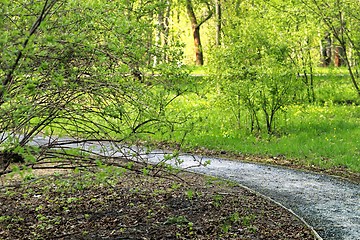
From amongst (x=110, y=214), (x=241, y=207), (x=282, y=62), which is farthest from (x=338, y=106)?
(x=110, y=214)

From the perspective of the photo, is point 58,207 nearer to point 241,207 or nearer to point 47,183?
point 47,183

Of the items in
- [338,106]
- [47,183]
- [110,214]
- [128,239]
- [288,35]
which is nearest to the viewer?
[128,239]

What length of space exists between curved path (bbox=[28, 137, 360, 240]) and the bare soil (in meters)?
0.33

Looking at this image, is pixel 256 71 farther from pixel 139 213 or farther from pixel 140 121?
pixel 140 121

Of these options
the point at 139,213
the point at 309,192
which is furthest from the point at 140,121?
the point at 309,192

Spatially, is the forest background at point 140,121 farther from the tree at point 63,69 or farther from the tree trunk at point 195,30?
the tree trunk at point 195,30

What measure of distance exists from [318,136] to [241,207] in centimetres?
644

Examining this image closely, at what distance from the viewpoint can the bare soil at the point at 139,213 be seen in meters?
6.76

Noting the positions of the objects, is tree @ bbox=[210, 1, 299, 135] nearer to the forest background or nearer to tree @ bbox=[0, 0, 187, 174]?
the forest background

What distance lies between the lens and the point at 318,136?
1389 cm

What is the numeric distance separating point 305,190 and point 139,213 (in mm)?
3291

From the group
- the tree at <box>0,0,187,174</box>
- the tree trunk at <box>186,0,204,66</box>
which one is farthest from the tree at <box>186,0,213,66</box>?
the tree at <box>0,0,187,174</box>

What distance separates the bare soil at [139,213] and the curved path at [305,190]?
0.33 m

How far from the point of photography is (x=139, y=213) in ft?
25.0
